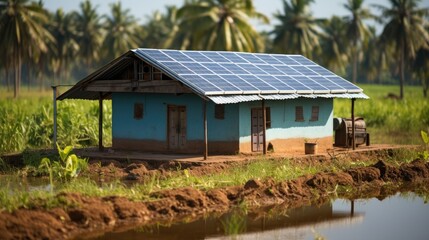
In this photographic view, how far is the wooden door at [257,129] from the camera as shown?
993 inches

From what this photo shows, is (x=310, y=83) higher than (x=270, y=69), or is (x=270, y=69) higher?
(x=270, y=69)

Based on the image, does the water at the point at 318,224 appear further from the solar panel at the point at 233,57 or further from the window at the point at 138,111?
the solar panel at the point at 233,57

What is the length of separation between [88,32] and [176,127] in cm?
5788

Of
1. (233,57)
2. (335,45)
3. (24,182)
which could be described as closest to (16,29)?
(233,57)

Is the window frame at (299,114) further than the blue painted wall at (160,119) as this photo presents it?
Yes

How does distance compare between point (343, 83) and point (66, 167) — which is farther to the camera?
point (343, 83)

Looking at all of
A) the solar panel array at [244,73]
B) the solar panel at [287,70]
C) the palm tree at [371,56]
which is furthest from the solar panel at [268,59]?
the palm tree at [371,56]

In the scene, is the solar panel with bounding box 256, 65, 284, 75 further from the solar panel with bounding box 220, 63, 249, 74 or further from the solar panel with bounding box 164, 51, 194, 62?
the solar panel with bounding box 164, 51, 194, 62

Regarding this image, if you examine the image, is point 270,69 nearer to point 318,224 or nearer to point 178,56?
point 178,56

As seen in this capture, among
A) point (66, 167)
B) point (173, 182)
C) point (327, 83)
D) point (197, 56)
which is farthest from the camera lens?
point (327, 83)

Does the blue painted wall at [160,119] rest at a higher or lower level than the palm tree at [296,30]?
lower

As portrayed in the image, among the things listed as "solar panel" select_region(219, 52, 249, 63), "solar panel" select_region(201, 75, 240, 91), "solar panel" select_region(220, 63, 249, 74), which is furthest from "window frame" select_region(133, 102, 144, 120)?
"solar panel" select_region(219, 52, 249, 63)

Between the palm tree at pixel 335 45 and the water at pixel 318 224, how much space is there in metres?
55.5

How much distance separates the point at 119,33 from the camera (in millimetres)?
82250
